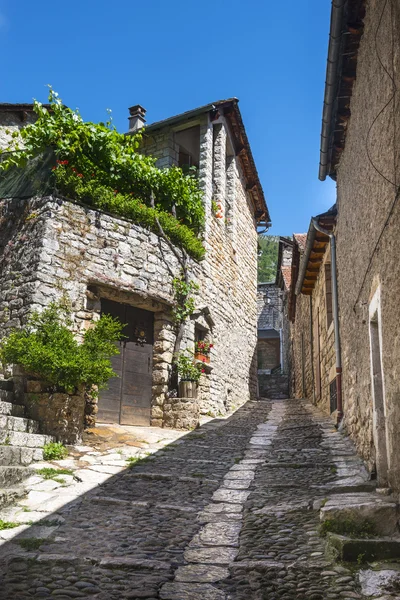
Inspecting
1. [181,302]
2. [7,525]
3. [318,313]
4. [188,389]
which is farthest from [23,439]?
[318,313]

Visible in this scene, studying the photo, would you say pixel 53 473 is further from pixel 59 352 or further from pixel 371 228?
pixel 371 228

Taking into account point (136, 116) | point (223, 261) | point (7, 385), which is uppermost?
point (136, 116)

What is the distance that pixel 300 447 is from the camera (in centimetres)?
661

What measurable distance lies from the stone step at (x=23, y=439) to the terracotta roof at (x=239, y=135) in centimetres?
823

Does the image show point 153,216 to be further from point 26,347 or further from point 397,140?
point 397,140

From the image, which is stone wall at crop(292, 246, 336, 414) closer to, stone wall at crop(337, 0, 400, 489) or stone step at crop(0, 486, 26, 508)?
stone wall at crop(337, 0, 400, 489)

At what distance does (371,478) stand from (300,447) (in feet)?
7.25

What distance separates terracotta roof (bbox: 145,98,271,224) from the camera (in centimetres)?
1215

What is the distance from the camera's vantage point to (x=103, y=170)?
959cm

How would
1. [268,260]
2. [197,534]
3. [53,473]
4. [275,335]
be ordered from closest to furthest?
1. [197,534]
2. [53,473]
3. [275,335]
4. [268,260]

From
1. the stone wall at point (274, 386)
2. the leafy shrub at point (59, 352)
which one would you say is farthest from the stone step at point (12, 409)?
the stone wall at point (274, 386)

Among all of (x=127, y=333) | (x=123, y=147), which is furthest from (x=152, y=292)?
(x=123, y=147)

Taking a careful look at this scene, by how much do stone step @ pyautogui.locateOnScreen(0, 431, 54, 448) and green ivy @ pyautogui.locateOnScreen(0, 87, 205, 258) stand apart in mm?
4394

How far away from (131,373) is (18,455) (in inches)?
146
